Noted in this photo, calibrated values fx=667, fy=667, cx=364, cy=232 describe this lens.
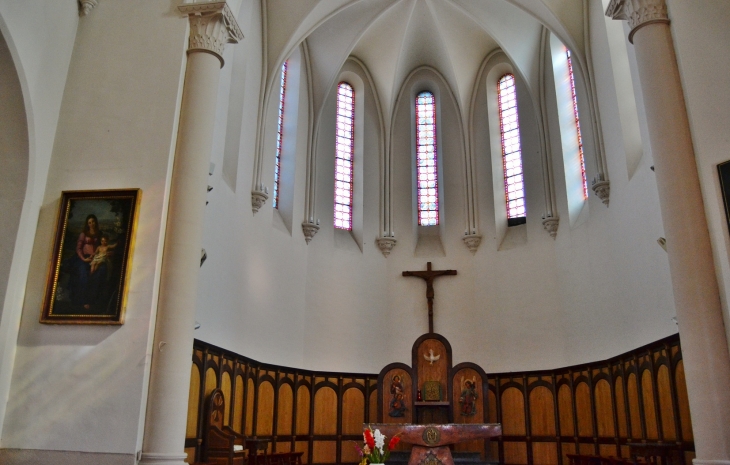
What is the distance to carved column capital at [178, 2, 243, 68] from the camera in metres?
9.46

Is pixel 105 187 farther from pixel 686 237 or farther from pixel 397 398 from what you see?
pixel 397 398

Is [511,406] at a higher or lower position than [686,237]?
lower

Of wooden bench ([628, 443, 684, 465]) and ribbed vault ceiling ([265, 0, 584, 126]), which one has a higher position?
ribbed vault ceiling ([265, 0, 584, 126])

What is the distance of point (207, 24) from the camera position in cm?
955

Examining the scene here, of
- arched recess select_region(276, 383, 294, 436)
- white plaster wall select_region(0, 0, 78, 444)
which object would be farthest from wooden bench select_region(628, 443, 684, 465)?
white plaster wall select_region(0, 0, 78, 444)

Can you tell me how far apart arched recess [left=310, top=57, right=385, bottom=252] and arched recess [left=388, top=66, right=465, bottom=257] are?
20.4 inches

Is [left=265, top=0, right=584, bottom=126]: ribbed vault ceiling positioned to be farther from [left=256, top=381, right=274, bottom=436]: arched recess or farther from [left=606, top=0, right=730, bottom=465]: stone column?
[left=256, top=381, right=274, bottom=436]: arched recess

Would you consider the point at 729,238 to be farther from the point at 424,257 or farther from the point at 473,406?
the point at 424,257

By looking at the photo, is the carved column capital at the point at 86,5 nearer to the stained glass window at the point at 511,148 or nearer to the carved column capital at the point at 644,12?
the carved column capital at the point at 644,12

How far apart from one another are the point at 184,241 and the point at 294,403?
7959 mm

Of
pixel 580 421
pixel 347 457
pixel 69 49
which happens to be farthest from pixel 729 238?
pixel 347 457

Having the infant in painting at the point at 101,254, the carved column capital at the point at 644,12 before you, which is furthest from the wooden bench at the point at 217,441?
the carved column capital at the point at 644,12

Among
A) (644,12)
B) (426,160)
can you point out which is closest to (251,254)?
(426,160)

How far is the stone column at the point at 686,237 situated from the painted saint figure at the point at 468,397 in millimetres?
8004
